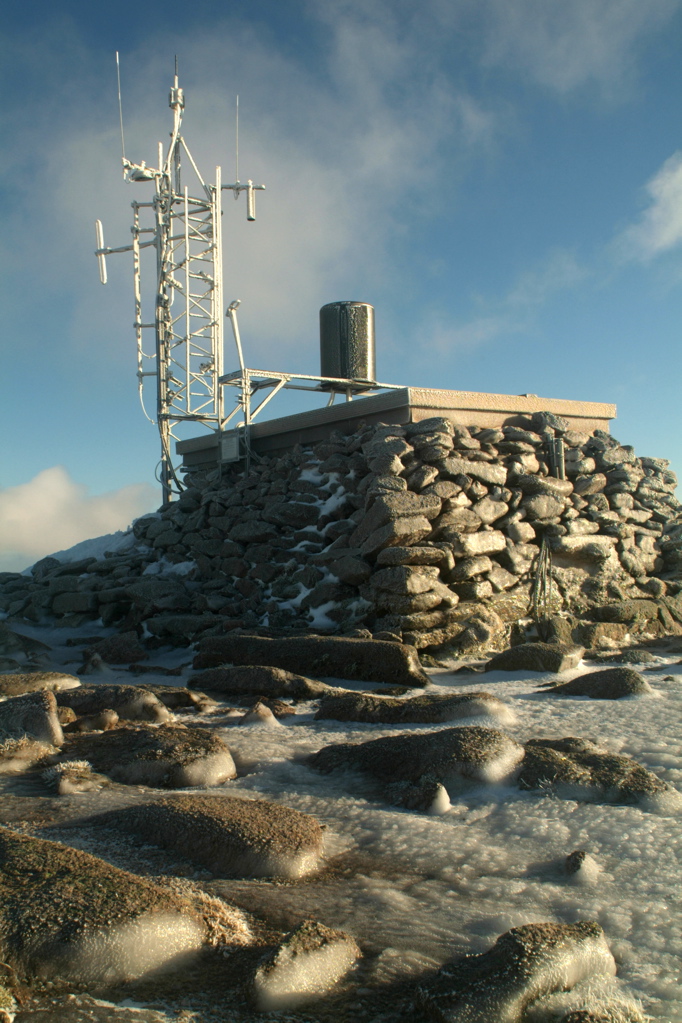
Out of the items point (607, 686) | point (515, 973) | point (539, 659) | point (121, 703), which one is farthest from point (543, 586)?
point (515, 973)

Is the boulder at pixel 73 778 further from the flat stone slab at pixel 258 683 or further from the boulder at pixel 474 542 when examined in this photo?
the boulder at pixel 474 542

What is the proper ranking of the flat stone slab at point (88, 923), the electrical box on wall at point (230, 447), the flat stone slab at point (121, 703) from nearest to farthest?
the flat stone slab at point (88, 923)
the flat stone slab at point (121, 703)
the electrical box on wall at point (230, 447)

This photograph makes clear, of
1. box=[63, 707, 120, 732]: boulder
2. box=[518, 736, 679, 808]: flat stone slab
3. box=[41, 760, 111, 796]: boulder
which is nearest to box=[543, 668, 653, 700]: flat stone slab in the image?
box=[518, 736, 679, 808]: flat stone slab

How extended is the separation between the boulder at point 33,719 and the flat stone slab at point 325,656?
7.86 feet

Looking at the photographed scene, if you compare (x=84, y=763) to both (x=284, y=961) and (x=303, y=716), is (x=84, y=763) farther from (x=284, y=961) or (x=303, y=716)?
(x=284, y=961)

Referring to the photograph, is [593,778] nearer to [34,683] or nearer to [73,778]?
[73,778]

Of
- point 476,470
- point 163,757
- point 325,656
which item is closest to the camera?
point 163,757

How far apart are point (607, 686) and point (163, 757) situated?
9.29 feet

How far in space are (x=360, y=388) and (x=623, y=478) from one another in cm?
366

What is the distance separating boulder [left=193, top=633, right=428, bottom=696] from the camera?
19.8 feet

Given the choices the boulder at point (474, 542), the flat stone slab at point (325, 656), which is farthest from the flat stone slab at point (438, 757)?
the boulder at point (474, 542)

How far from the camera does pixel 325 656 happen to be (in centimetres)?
635

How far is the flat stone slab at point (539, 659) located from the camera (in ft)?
20.0

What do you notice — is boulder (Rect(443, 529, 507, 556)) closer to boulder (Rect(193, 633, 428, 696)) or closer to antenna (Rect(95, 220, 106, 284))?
boulder (Rect(193, 633, 428, 696))
